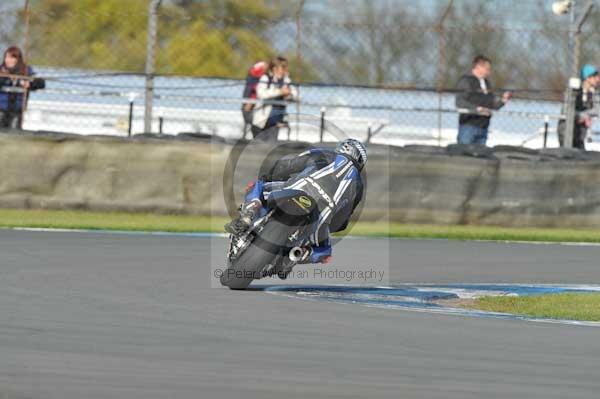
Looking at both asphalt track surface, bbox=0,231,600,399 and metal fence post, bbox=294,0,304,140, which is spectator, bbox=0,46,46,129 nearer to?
metal fence post, bbox=294,0,304,140

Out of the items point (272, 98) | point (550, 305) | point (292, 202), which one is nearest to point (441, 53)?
point (272, 98)

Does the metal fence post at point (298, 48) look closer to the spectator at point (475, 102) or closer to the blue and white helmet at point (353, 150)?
the spectator at point (475, 102)

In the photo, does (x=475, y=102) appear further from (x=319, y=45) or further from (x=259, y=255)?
(x=259, y=255)

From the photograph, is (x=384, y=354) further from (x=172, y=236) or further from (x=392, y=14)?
(x=392, y=14)

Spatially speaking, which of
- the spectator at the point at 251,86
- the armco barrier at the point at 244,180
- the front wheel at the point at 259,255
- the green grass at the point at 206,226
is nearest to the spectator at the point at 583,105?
the armco barrier at the point at 244,180

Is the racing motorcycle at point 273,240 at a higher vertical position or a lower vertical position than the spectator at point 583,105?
lower

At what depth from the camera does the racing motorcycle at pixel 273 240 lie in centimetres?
930

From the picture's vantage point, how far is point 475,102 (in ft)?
57.5

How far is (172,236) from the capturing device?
46.6 ft

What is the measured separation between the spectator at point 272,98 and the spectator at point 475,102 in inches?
85.5

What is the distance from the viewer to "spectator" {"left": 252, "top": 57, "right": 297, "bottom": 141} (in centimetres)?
1762

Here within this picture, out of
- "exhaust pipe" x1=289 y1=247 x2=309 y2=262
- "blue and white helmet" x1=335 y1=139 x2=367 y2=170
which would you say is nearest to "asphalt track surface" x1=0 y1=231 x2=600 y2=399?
"exhaust pipe" x1=289 y1=247 x2=309 y2=262

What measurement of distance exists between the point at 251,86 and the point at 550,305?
9204 millimetres

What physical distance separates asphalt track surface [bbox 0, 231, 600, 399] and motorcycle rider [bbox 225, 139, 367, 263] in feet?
2.49
